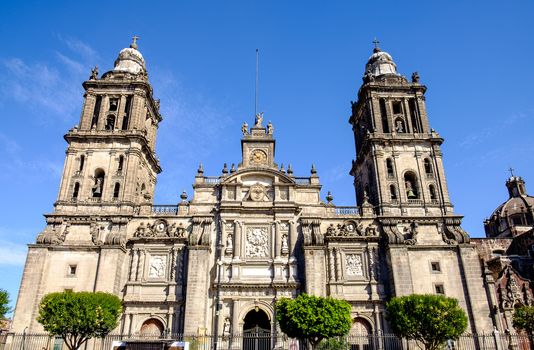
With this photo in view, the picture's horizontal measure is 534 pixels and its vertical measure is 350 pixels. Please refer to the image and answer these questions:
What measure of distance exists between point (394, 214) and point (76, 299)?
23.4 m

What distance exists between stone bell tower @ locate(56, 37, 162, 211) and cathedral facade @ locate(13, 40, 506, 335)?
11 centimetres

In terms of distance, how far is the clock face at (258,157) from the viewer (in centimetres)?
3606

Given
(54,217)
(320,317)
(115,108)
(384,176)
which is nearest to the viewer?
(320,317)

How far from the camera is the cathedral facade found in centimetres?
3056

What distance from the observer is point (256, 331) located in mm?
29062

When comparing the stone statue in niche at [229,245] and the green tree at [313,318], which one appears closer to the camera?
the green tree at [313,318]

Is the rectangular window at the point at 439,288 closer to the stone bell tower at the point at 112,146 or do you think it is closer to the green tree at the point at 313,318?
the green tree at the point at 313,318

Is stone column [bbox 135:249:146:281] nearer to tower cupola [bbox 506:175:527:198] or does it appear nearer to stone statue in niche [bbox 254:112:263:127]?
stone statue in niche [bbox 254:112:263:127]

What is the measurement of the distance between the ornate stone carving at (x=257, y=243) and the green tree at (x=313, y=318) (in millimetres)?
8032

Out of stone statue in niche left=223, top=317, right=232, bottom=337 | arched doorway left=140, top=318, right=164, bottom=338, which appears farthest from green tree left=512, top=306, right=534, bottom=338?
arched doorway left=140, top=318, right=164, bottom=338

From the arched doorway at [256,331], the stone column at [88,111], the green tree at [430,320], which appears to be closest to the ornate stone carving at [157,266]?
the arched doorway at [256,331]

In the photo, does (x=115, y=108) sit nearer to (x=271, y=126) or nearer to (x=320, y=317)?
(x=271, y=126)

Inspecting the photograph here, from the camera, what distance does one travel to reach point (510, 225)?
172 ft

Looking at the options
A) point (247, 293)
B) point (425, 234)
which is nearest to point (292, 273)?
point (247, 293)
